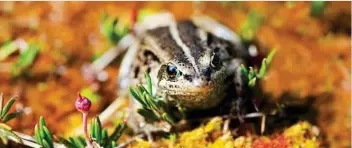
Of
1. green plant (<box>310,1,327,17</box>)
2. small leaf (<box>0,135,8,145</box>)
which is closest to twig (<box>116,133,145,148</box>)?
small leaf (<box>0,135,8,145</box>)

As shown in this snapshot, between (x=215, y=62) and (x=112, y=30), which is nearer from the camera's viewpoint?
(x=215, y=62)

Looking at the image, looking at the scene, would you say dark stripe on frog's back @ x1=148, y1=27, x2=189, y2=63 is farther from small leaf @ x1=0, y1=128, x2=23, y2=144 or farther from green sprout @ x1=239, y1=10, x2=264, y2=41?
small leaf @ x1=0, y1=128, x2=23, y2=144

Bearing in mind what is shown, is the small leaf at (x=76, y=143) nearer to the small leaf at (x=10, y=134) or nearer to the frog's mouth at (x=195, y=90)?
the small leaf at (x=10, y=134)

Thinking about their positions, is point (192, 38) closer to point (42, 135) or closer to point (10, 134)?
point (42, 135)

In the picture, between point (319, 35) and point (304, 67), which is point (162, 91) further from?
point (319, 35)

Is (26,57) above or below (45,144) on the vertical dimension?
above

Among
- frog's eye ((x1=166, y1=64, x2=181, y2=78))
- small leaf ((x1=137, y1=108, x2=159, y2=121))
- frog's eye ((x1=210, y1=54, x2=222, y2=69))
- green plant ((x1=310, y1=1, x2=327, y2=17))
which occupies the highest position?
green plant ((x1=310, y1=1, x2=327, y2=17))

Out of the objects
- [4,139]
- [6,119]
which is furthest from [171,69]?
[4,139]
